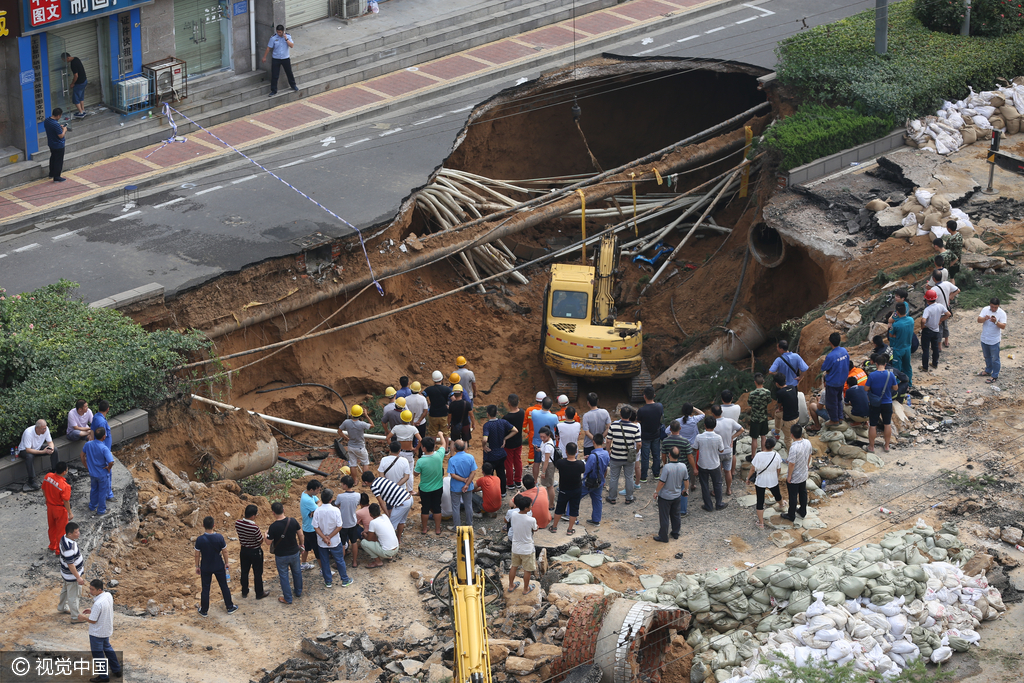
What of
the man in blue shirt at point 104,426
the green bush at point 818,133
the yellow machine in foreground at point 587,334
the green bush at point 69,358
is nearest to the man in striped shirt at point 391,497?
the man in blue shirt at point 104,426

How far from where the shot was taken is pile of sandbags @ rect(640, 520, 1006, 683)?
13.5 m

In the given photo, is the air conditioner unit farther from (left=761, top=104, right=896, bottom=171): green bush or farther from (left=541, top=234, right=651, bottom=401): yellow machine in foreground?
(left=761, top=104, right=896, bottom=171): green bush

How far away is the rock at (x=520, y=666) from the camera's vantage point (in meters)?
13.8

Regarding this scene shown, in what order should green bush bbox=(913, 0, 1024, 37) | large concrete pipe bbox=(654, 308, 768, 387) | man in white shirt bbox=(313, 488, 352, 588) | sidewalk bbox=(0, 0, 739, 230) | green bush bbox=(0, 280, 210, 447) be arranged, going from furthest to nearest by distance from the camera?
green bush bbox=(913, 0, 1024, 37) → large concrete pipe bbox=(654, 308, 768, 387) → sidewalk bbox=(0, 0, 739, 230) → green bush bbox=(0, 280, 210, 447) → man in white shirt bbox=(313, 488, 352, 588)

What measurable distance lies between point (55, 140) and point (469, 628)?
49.6 feet

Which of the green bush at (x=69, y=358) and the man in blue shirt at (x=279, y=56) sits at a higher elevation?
the man in blue shirt at (x=279, y=56)

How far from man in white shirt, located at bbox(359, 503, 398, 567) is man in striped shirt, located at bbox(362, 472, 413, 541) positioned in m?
0.26

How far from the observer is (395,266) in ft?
73.8

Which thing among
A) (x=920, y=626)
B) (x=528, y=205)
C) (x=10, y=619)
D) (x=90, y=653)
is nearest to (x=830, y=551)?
(x=920, y=626)

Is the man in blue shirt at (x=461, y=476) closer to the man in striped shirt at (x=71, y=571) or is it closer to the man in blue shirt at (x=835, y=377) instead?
the man in striped shirt at (x=71, y=571)

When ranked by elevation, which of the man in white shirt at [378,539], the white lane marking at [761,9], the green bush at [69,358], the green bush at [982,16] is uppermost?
the green bush at [982,16]

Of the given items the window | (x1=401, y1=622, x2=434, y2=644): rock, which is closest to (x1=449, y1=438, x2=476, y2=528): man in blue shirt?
(x1=401, y1=622, x2=434, y2=644): rock

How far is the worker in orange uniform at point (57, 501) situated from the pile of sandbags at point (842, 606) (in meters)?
7.07

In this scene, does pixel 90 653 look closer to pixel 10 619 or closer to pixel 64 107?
pixel 10 619
